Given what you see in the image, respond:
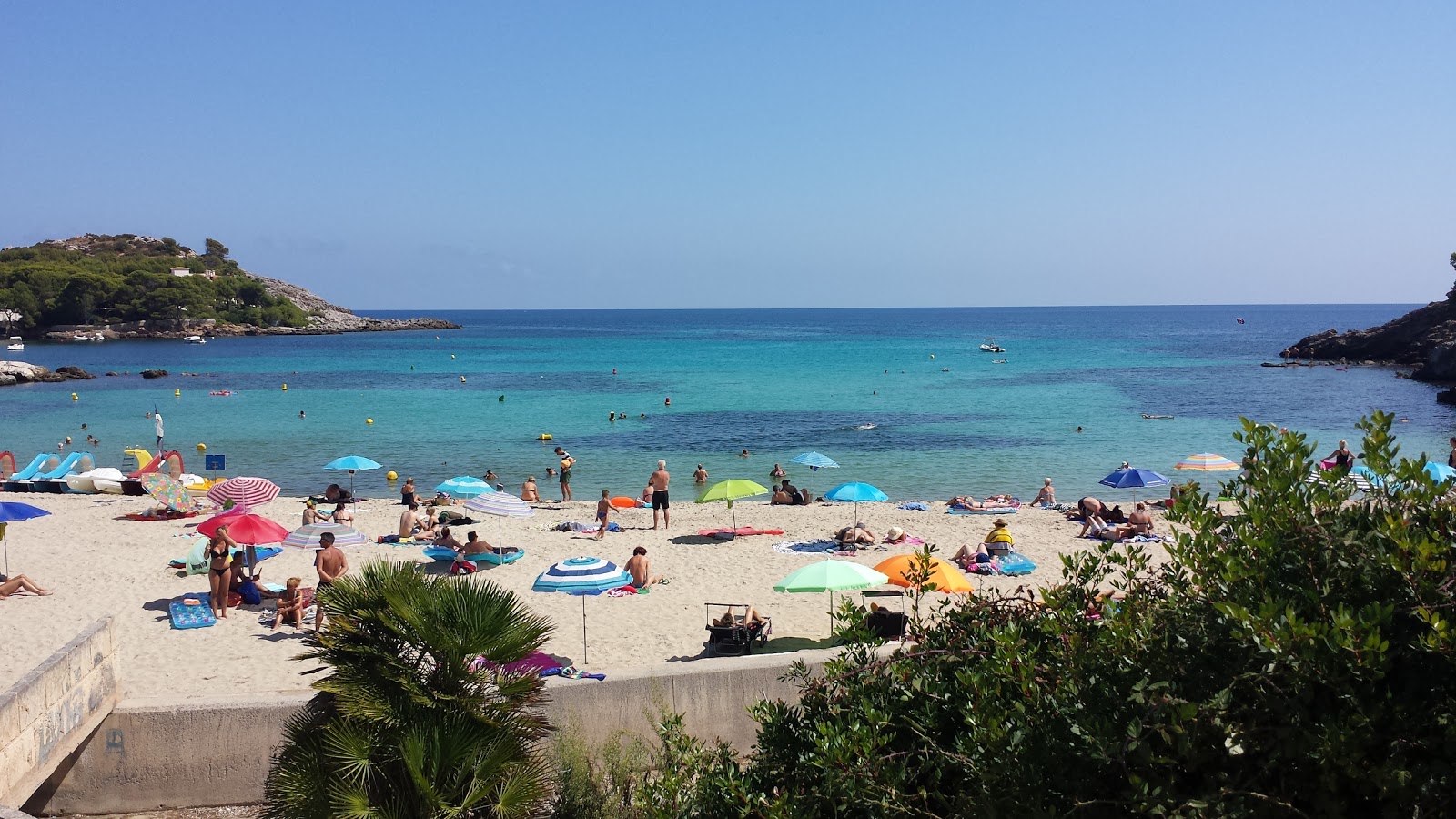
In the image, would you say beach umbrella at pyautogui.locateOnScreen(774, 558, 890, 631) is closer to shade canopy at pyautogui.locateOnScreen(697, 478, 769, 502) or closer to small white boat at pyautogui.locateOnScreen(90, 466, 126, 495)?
shade canopy at pyautogui.locateOnScreen(697, 478, 769, 502)

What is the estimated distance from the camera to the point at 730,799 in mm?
4797

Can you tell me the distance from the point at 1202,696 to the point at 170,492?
71.3 feet

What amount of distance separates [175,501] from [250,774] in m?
15.1

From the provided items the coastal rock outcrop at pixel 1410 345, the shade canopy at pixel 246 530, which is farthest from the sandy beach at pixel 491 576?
the coastal rock outcrop at pixel 1410 345

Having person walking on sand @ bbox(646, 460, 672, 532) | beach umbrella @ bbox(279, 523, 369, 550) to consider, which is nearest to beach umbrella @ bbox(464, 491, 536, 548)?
beach umbrella @ bbox(279, 523, 369, 550)

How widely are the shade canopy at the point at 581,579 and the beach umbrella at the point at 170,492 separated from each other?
11.5 m

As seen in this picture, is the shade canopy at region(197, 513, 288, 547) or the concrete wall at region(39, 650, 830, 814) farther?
the shade canopy at region(197, 513, 288, 547)

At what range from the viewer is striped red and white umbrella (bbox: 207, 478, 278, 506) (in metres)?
19.0

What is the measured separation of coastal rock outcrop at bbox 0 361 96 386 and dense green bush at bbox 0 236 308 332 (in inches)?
2173

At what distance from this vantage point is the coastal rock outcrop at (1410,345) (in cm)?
5772

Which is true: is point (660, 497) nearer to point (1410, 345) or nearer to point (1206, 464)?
point (1206, 464)

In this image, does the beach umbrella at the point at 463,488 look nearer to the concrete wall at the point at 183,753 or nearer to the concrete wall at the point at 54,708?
the concrete wall at the point at 54,708

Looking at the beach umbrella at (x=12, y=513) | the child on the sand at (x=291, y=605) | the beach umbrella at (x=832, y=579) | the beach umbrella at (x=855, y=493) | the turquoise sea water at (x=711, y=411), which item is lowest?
the turquoise sea water at (x=711, y=411)

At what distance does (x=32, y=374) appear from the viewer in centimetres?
6134
